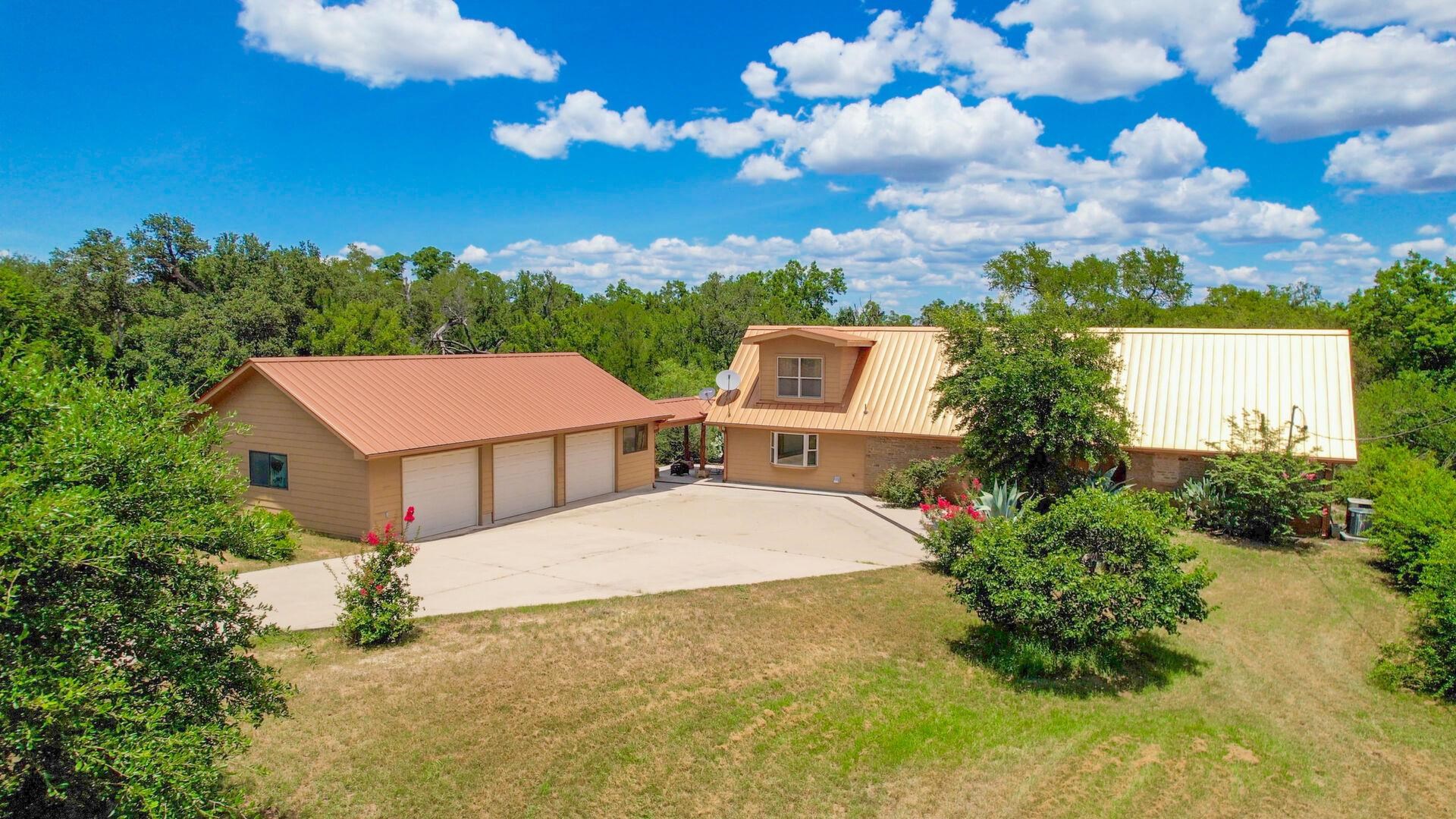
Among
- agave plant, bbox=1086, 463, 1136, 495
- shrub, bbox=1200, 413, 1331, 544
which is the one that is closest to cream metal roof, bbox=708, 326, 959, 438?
agave plant, bbox=1086, 463, 1136, 495

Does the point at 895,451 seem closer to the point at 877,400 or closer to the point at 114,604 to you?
the point at 877,400

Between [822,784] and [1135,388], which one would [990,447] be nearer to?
[1135,388]

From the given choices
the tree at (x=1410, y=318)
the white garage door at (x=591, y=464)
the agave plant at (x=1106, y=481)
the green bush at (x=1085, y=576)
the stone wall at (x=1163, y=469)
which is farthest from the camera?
the tree at (x=1410, y=318)

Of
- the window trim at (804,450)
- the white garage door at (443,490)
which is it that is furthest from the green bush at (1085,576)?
the window trim at (804,450)

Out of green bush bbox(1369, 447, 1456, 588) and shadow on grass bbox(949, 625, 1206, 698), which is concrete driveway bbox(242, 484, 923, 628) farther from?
green bush bbox(1369, 447, 1456, 588)

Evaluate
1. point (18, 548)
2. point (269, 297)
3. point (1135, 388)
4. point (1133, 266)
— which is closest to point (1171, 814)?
point (18, 548)

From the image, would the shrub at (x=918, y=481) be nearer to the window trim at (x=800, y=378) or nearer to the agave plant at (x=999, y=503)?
the window trim at (x=800, y=378)
